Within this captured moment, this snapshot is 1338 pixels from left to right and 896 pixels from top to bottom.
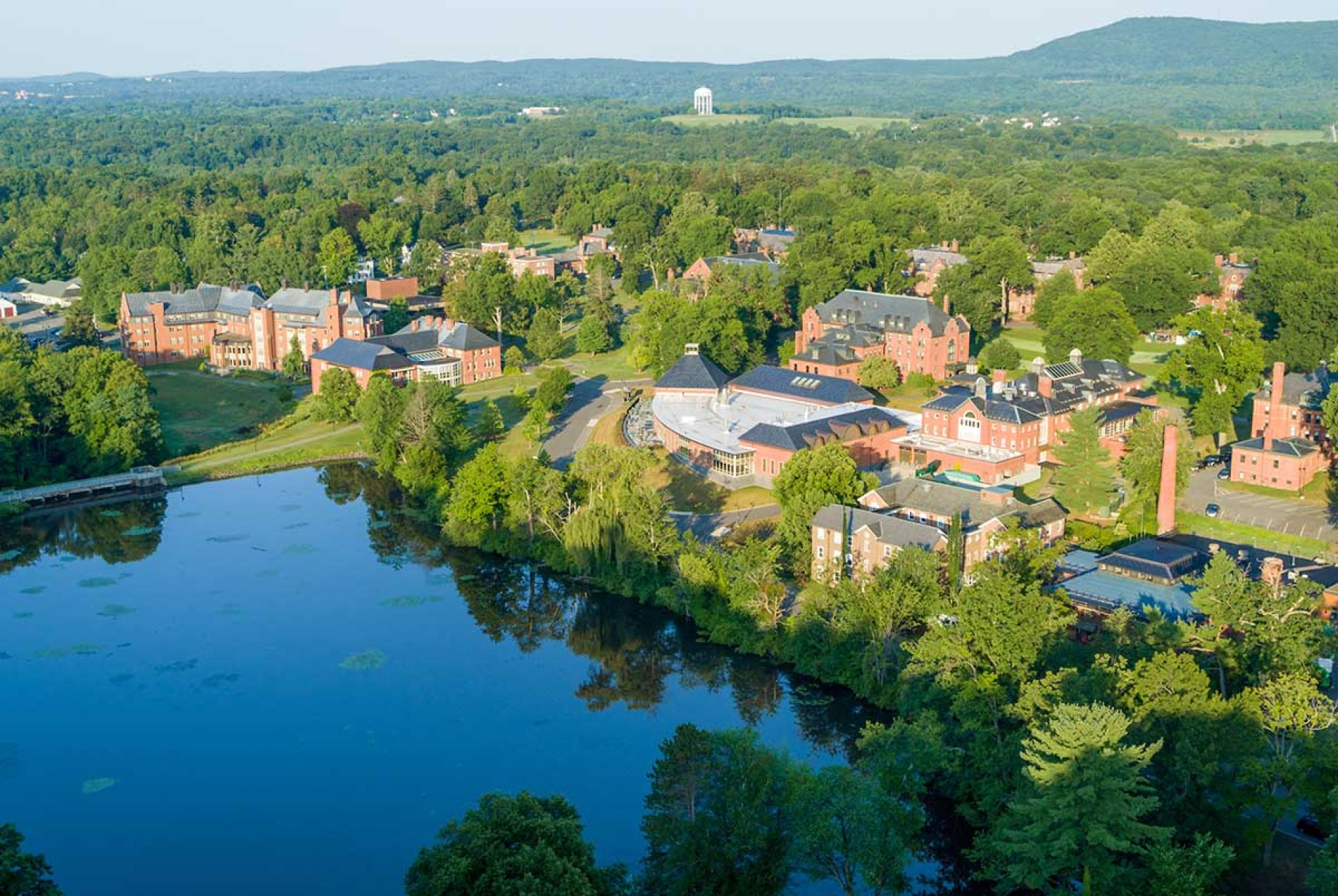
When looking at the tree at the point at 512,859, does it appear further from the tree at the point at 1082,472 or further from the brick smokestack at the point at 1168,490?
the tree at the point at 1082,472

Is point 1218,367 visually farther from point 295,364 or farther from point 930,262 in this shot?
point 295,364

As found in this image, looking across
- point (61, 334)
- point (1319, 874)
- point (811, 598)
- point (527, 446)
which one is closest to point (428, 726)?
point (811, 598)

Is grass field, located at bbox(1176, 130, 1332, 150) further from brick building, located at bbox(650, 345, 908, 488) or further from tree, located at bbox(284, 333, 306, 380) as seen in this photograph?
tree, located at bbox(284, 333, 306, 380)

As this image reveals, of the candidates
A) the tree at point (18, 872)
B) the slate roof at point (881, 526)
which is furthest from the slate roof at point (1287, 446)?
the tree at point (18, 872)

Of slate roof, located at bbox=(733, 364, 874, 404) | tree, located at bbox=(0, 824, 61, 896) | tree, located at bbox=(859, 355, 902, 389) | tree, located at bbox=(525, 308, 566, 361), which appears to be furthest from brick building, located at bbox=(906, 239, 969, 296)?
tree, located at bbox=(0, 824, 61, 896)

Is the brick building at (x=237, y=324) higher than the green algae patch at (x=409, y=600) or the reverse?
higher

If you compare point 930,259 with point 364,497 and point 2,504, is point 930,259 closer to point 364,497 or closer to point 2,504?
point 364,497
